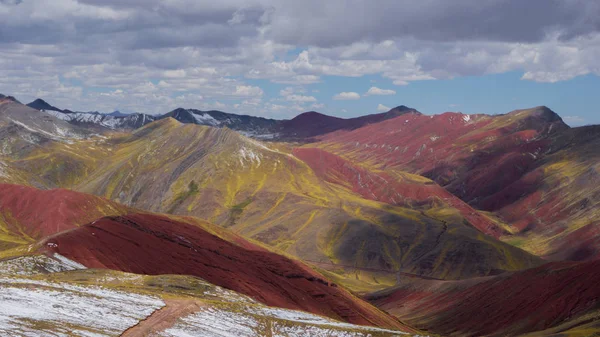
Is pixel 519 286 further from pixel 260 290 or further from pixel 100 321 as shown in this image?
pixel 100 321

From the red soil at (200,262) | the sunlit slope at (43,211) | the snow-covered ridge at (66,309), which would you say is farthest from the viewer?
the sunlit slope at (43,211)

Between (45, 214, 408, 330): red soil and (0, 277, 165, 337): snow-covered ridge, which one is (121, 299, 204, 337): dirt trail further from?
(45, 214, 408, 330): red soil

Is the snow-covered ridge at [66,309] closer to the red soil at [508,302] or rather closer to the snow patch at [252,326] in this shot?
the snow patch at [252,326]

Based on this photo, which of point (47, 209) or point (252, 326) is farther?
point (47, 209)

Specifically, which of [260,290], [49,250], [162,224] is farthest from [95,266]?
[162,224]

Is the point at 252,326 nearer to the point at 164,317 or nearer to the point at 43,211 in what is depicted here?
the point at 164,317

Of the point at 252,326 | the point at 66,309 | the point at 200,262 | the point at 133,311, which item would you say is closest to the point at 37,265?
the point at 200,262

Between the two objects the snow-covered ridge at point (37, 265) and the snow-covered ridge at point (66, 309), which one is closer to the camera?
the snow-covered ridge at point (66, 309)

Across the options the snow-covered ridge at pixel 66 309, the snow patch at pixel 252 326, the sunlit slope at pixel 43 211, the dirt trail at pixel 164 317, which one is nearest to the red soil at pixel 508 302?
the snow patch at pixel 252 326
